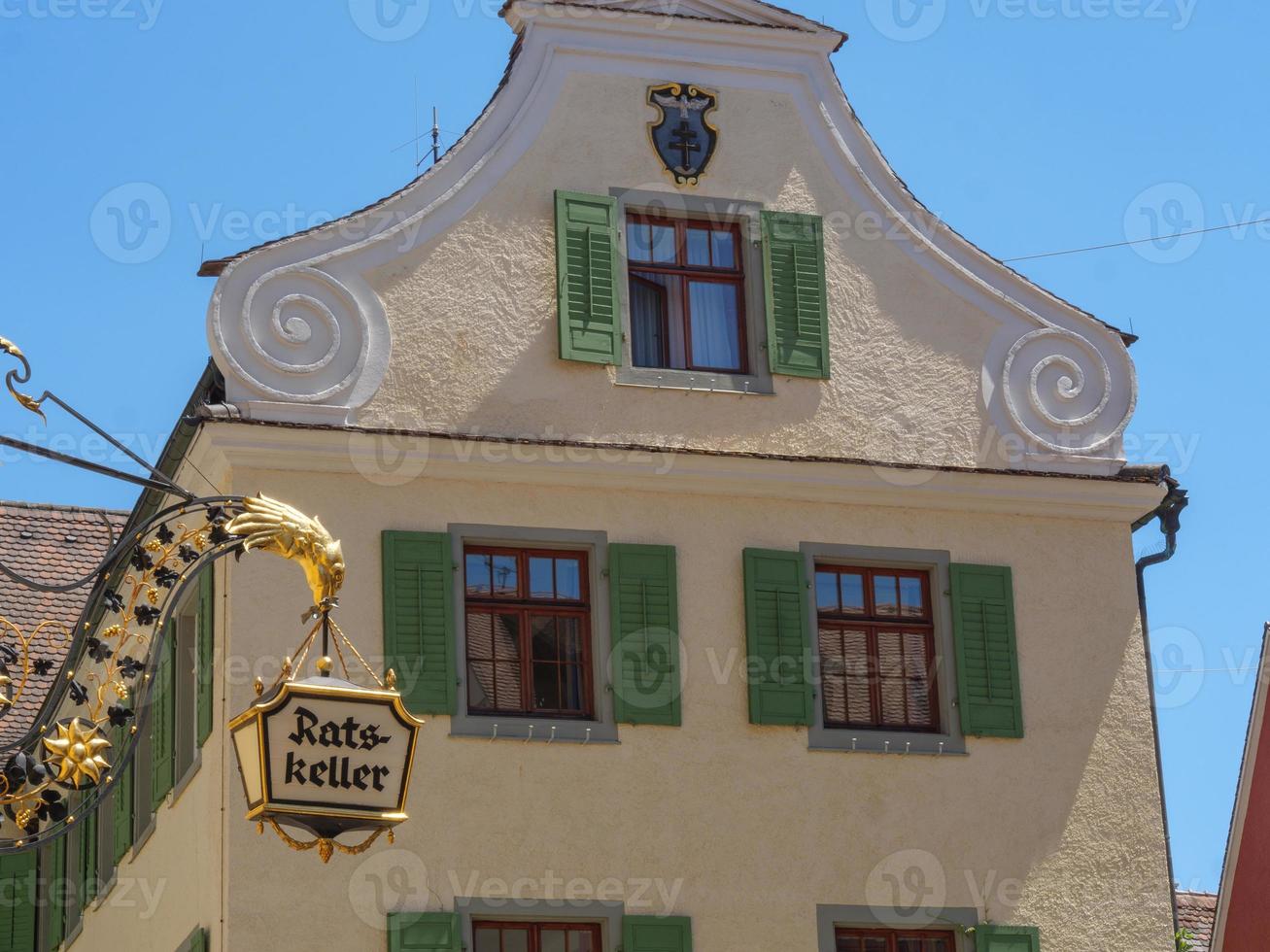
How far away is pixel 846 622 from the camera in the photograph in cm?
1872

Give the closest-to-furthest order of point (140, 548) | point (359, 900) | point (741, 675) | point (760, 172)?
point (140, 548) → point (359, 900) → point (741, 675) → point (760, 172)

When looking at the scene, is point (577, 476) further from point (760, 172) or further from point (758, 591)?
point (760, 172)

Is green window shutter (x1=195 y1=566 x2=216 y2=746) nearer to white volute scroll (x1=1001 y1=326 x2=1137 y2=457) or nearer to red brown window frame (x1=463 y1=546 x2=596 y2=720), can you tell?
red brown window frame (x1=463 y1=546 x2=596 y2=720)

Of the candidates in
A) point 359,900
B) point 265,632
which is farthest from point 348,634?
point 359,900

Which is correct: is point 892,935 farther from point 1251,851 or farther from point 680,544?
point 1251,851

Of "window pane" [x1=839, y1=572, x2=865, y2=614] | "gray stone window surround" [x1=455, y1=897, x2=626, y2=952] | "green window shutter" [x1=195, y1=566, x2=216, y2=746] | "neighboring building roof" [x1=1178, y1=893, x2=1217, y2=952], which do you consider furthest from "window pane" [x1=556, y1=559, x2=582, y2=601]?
"neighboring building roof" [x1=1178, y1=893, x2=1217, y2=952]

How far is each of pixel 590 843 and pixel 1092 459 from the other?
5.32 meters

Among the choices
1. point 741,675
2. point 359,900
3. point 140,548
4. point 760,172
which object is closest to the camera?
point 140,548

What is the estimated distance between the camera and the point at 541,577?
18.0 metres

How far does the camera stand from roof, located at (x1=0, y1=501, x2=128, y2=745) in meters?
26.3

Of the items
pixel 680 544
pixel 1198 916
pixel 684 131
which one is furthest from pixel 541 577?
pixel 1198 916

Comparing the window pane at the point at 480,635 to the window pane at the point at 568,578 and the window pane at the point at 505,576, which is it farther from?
the window pane at the point at 568,578

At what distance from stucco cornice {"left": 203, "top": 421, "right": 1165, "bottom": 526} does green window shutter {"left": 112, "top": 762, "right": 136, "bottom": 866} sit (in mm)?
4093

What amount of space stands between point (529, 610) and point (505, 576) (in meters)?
0.30
